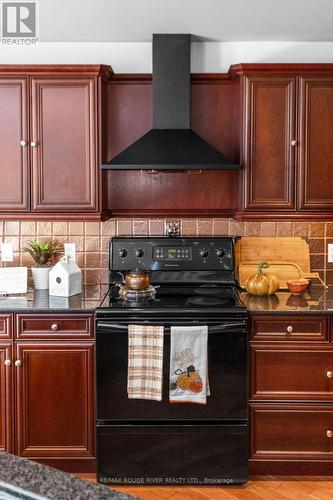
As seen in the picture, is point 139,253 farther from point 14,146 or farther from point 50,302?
point 14,146

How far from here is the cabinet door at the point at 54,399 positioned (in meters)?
2.83

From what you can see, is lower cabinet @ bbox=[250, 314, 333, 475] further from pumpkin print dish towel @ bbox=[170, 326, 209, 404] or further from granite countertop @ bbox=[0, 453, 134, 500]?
granite countertop @ bbox=[0, 453, 134, 500]

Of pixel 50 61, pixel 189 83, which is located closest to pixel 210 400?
pixel 189 83

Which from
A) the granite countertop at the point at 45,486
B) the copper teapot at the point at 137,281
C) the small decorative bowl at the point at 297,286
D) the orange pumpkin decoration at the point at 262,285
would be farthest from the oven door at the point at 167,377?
the granite countertop at the point at 45,486

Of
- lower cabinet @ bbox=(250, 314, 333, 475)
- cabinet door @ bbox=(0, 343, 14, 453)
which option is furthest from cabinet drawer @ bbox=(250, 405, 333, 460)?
cabinet door @ bbox=(0, 343, 14, 453)

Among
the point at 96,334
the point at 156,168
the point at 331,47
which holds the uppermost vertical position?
the point at 331,47

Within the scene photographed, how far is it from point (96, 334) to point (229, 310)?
2.26ft

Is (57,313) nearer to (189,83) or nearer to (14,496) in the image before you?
(189,83)

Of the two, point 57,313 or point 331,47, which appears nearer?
point 57,313

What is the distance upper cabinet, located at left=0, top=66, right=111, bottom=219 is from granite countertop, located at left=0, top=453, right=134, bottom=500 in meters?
2.33

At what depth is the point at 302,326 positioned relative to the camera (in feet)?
9.23

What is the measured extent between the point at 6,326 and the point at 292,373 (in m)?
1.52

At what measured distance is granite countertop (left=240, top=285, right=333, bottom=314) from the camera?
2.79 metres

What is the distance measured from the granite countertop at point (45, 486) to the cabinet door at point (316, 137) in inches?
100
